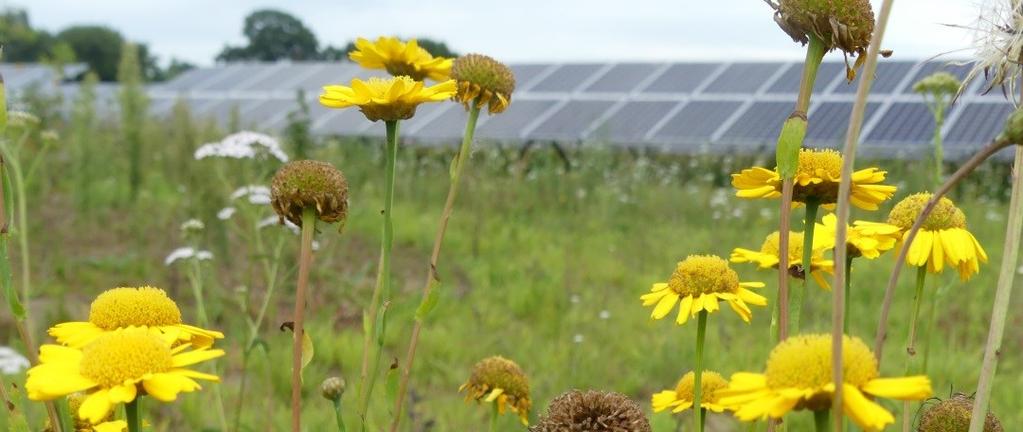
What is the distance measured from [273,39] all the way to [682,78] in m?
33.1

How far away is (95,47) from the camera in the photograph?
40.2 m

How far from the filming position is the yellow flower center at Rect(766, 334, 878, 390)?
55cm

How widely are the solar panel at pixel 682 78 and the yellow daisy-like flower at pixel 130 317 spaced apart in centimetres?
997

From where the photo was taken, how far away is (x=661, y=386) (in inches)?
120

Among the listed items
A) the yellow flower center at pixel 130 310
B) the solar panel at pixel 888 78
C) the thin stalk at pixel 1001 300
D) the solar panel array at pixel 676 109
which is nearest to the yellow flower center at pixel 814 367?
the thin stalk at pixel 1001 300

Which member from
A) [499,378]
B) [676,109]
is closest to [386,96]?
[499,378]

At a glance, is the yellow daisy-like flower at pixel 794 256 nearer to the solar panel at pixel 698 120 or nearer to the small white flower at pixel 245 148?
the small white flower at pixel 245 148

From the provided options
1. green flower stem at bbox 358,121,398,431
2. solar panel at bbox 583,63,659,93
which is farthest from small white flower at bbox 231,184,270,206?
solar panel at bbox 583,63,659,93

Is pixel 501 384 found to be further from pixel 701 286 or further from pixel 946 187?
pixel 946 187

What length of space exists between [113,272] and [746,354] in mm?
2697

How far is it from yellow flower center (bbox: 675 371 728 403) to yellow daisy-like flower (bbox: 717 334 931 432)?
47 centimetres

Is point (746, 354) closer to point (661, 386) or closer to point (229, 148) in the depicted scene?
point (661, 386)

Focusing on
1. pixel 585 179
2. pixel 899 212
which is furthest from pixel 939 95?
pixel 585 179

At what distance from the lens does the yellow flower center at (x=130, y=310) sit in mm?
844
